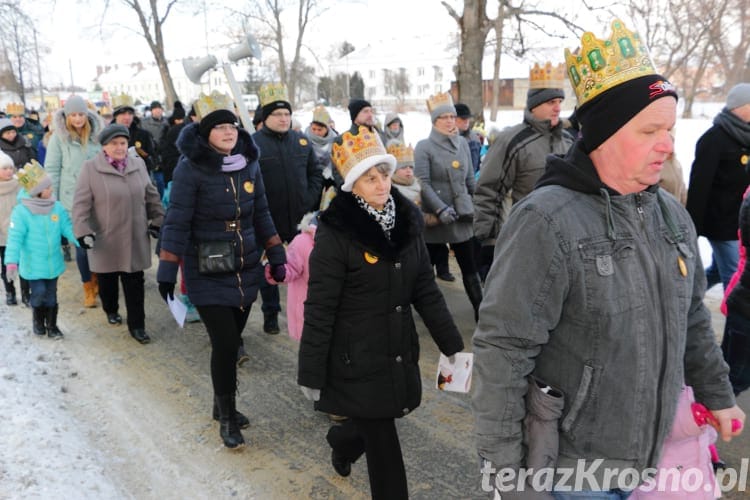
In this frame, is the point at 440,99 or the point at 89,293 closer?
the point at 89,293

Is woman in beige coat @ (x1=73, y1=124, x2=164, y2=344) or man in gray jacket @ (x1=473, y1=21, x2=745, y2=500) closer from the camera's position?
man in gray jacket @ (x1=473, y1=21, x2=745, y2=500)

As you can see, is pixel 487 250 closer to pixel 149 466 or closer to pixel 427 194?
pixel 427 194

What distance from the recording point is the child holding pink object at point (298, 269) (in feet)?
13.2

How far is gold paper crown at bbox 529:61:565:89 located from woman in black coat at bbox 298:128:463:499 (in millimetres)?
2114

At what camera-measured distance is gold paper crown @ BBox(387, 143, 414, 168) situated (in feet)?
18.8

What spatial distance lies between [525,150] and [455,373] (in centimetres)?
219

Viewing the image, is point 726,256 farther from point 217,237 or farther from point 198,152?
point 198,152

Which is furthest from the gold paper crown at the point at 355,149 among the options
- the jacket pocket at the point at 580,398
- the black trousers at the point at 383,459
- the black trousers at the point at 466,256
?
the black trousers at the point at 466,256

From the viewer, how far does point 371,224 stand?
9.75 feet

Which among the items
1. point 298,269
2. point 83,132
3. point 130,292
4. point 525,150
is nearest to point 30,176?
point 83,132

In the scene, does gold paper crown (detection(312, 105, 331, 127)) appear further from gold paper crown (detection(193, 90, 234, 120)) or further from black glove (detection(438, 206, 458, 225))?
gold paper crown (detection(193, 90, 234, 120))

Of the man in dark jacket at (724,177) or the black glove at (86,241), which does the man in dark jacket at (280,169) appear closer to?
the black glove at (86,241)

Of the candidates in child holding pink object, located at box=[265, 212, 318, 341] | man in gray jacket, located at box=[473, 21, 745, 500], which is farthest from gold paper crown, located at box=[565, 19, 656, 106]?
child holding pink object, located at box=[265, 212, 318, 341]

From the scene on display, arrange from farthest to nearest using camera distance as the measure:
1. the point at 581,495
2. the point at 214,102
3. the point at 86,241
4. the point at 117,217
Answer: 1. the point at 117,217
2. the point at 86,241
3. the point at 214,102
4. the point at 581,495
